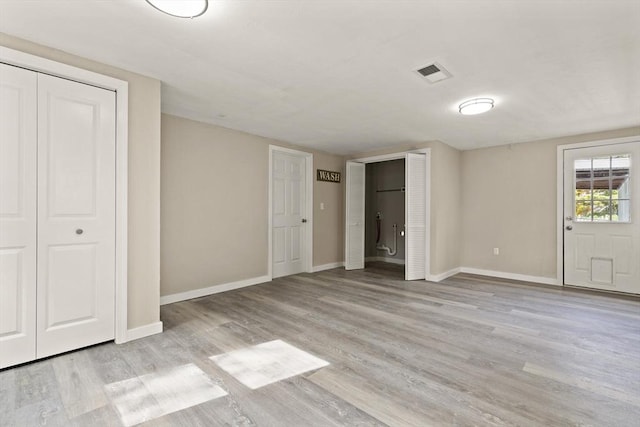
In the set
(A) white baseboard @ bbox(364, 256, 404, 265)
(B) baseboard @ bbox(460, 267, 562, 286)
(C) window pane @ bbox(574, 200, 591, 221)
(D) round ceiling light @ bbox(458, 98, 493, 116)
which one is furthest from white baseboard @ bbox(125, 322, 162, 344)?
(C) window pane @ bbox(574, 200, 591, 221)

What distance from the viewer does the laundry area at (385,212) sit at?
22.4ft

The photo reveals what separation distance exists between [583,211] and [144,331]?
6048 millimetres

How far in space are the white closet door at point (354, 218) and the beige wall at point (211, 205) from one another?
1708 millimetres

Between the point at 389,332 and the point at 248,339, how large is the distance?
4.35ft

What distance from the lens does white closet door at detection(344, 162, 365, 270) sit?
5828 millimetres

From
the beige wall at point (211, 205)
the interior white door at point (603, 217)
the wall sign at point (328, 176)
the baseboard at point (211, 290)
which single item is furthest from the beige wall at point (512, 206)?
the baseboard at point (211, 290)

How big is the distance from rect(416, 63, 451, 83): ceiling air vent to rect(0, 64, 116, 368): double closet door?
2.71 meters

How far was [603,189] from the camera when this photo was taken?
4348 millimetres

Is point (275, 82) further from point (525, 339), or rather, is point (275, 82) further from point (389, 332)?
point (525, 339)

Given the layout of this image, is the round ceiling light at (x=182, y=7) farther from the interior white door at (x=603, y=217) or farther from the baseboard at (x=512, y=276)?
the baseboard at (x=512, y=276)

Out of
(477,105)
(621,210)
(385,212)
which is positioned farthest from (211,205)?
(621,210)

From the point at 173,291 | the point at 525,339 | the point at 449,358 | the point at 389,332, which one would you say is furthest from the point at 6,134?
the point at 525,339

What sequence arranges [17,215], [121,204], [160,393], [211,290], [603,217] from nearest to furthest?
1. [160,393]
2. [17,215]
3. [121,204]
4. [211,290]
5. [603,217]

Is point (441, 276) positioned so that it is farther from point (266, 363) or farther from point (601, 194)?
point (266, 363)
